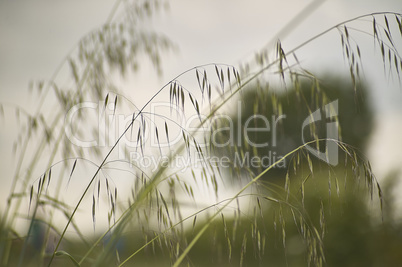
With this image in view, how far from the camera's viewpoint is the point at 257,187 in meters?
0.59

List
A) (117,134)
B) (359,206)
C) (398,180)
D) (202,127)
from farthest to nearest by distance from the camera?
(359,206) < (398,180) < (117,134) < (202,127)

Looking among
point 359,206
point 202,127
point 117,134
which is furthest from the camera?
point 359,206

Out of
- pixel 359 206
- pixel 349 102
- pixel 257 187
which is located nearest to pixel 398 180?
pixel 359 206

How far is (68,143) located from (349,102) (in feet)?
20.2

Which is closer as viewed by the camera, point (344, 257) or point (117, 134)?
point (117, 134)

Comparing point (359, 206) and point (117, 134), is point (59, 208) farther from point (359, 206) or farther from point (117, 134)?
point (359, 206)

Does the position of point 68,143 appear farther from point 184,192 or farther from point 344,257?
point 344,257

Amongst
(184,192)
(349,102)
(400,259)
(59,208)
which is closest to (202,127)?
(184,192)

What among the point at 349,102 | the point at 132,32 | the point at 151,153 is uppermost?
the point at 349,102

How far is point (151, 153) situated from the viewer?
0.67 m

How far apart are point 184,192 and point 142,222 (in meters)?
0.08

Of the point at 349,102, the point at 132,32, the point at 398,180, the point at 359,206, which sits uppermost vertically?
the point at 349,102

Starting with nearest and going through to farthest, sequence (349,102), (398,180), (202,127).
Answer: (202,127) → (398,180) → (349,102)

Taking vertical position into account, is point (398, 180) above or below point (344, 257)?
above
